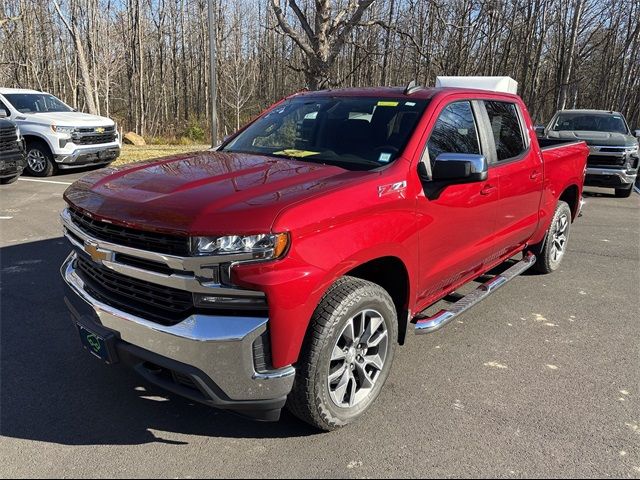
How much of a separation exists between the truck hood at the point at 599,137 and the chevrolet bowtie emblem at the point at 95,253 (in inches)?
425

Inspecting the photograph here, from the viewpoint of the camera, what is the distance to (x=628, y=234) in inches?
311

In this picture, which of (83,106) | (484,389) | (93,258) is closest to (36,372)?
(93,258)

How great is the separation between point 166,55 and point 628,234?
36.7 metres

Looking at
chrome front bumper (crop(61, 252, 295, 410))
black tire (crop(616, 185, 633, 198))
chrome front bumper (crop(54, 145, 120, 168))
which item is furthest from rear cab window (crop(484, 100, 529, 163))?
chrome front bumper (crop(54, 145, 120, 168))

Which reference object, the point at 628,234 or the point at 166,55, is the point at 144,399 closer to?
the point at 628,234

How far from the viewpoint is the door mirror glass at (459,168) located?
3080mm

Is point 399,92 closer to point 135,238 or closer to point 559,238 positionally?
point 135,238

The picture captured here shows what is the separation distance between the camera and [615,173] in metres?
11.0

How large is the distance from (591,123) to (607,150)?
5.43 feet

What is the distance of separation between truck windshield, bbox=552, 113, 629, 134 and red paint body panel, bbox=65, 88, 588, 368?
940cm

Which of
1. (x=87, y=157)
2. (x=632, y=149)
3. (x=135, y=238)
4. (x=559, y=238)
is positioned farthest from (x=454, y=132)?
(x=87, y=157)

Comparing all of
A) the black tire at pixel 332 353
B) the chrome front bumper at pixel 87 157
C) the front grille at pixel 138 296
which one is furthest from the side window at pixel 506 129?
the chrome front bumper at pixel 87 157

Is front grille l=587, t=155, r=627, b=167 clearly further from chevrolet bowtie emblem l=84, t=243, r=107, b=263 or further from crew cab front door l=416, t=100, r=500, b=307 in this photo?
chevrolet bowtie emblem l=84, t=243, r=107, b=263

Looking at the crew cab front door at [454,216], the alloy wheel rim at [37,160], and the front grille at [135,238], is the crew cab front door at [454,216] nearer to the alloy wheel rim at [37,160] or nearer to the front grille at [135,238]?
the front grille at [135,238]
